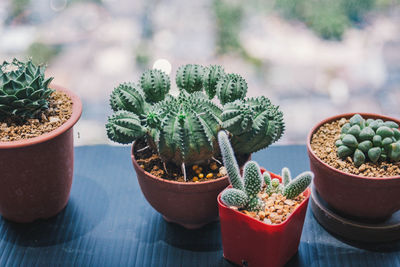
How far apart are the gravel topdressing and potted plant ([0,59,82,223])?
3.20ft

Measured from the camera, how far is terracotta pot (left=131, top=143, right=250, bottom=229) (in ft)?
5.46

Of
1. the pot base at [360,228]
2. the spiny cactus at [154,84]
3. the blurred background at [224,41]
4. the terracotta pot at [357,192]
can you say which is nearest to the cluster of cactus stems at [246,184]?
the terracotta pot at [357,192]

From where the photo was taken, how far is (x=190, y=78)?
1881 mm

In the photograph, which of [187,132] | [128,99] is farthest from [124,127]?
[187,132]

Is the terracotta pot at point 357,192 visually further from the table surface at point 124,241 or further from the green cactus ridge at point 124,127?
the green cactus ridge at point 124,127

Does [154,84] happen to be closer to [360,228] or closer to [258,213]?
[258,213]

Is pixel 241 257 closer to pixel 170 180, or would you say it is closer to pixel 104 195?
pixel 170 180

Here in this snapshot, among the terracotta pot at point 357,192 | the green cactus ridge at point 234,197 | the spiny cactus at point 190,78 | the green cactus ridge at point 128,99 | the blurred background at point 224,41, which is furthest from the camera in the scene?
the blurred background at point 224,41

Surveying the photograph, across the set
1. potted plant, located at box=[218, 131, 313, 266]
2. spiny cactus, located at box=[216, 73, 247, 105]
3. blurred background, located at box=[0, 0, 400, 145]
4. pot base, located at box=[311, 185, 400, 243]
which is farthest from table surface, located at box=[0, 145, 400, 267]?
blurred background, located at box=[0, 0, 400, 145]

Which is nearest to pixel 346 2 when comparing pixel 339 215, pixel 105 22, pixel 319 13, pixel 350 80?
pixel 319 13

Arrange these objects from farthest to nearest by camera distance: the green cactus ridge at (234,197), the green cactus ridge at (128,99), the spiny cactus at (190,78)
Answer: the spiny cactus at (190,78), the green cactus ridge at (128,99), the green cactus ridge at (234,197)

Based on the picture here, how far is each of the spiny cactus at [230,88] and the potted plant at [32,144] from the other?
585 mm

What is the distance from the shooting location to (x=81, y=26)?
154 inches

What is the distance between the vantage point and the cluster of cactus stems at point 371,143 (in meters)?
1.70
